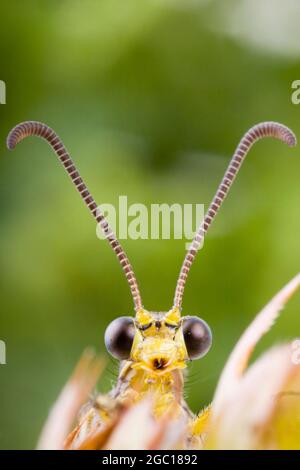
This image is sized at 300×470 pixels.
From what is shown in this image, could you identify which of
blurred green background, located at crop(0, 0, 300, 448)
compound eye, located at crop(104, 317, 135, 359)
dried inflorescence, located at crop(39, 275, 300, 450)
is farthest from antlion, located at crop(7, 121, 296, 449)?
blurred green background, located at crop(0, 0, 300, 448)

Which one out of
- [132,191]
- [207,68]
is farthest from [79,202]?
[207,68]

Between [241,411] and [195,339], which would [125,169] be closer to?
[195,339]

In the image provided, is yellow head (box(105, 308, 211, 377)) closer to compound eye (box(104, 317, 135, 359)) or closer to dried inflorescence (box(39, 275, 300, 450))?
compound eye (box(104, 317, 135, 359))

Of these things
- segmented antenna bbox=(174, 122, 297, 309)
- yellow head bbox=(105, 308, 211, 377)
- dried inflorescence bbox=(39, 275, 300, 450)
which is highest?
segmented antenna bbox=(174, 122, 297, 309)

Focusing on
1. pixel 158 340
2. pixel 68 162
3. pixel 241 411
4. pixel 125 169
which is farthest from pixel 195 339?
pixel 125 169

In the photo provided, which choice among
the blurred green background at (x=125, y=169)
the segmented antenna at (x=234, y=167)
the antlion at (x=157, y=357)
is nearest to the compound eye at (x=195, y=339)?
the antlion at (x=157, y=357)

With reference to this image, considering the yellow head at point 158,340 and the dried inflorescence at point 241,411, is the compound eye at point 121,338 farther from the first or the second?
the dried inflorescence at point 241,411
